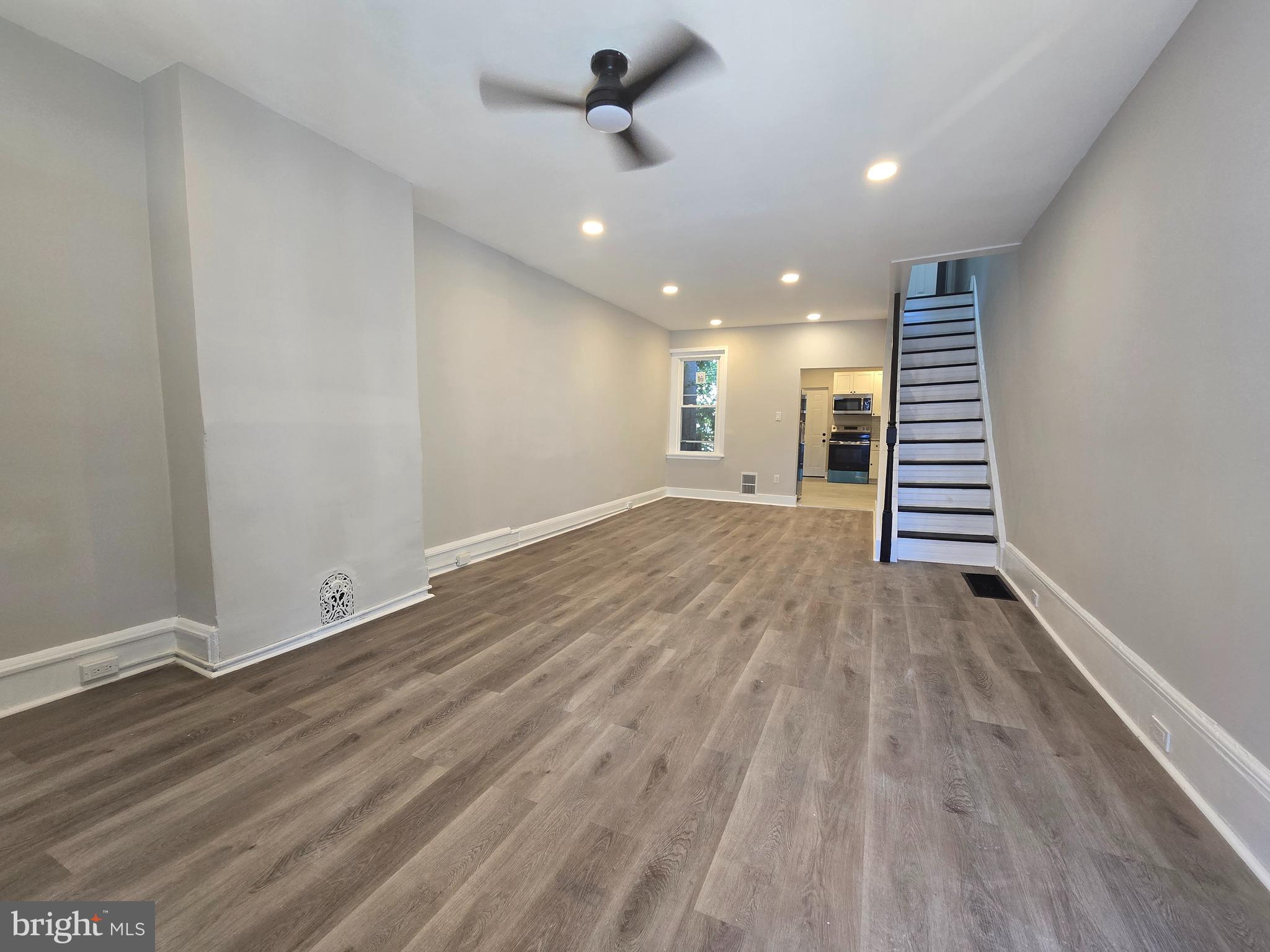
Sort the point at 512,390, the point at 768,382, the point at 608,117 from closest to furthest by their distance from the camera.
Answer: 1. the point at 608,117
2. the point at 512,390
3. the point at 768,382

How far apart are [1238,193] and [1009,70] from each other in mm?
1007

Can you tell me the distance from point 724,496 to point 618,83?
20.3 feet

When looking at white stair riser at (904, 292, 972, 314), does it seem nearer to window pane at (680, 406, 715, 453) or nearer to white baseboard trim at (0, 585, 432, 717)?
window pane at (680, 406, 715, 453)

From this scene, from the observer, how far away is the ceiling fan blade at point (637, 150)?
93.0 inches

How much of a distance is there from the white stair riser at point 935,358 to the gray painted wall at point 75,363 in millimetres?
6306

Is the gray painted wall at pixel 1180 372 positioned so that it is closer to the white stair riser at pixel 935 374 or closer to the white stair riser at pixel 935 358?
the white stair riser at pixel 935 374

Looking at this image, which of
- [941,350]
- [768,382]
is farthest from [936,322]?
[768,382]

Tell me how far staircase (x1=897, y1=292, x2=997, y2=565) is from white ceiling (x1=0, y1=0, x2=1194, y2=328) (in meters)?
2.04

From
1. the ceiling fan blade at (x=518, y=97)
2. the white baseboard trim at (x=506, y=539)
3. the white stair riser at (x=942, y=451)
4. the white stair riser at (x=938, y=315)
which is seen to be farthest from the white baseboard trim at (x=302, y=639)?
the white stair riser at (x=938, y=315)

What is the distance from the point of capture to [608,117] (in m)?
1.93

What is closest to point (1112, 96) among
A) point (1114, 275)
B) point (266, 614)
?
point (1114, 275)

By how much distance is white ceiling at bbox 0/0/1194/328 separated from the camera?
181cm

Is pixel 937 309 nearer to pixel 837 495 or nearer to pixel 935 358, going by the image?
pixel 935 358

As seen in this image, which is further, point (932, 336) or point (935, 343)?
point (932, 336)
